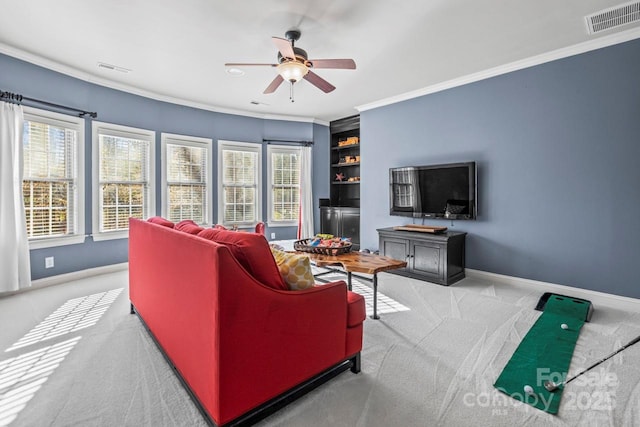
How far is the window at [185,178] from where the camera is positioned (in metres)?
4.95

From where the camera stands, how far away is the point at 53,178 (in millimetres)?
3752

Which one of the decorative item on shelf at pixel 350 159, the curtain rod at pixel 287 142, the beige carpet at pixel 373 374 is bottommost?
the beige carpet at pixel 373 374

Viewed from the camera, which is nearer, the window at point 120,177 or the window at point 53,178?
the window at point 53,178

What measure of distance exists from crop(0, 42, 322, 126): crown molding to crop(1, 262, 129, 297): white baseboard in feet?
8.70

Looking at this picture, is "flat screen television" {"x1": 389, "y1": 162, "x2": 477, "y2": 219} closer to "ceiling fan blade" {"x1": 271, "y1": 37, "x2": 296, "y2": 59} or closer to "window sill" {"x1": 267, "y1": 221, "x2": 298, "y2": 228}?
"window sill" {"x1": 267, "y1": 221, "x2": 298, "y2": 228}

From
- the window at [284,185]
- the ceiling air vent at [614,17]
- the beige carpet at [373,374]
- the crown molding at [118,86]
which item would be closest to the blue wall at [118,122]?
the crown molding at [118,86]

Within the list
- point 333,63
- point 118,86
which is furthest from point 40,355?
point 118,86

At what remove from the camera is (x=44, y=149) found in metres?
3.68

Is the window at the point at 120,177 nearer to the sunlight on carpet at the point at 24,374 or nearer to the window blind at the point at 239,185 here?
the window blind at the point at 239,185

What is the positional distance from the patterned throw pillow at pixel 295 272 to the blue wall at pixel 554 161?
331 centimetres

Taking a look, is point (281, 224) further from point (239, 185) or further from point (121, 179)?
point (121, 179)

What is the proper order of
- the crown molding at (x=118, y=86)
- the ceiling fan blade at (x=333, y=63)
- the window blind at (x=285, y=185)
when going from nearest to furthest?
the ceiling fan blade at (x=333, y=63) → the crown molding at (x=118, y=86) → the window blind at (x=285, y=185)

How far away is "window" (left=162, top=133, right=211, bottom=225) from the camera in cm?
495

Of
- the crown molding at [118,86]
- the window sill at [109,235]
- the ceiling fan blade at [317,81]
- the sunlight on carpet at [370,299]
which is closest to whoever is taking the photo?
the sunlight on carpet at [370,299]
